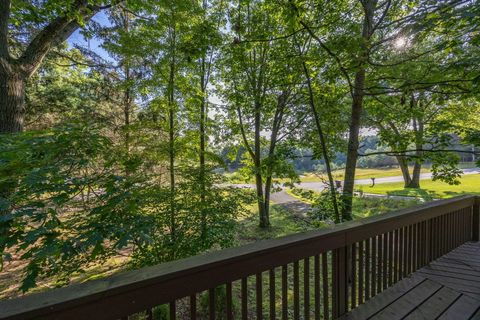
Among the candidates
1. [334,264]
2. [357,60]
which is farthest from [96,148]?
[357,60]

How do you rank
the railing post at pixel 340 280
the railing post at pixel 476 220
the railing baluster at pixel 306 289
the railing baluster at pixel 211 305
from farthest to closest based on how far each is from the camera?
the railing post at pixel 476 220, the railing post at pixel 340 280, the railing baluster at pixel 306 289, the railing baluster at pixel 211 305

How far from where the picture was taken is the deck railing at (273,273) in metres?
0.86

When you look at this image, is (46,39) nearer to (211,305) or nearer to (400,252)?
(211,305)

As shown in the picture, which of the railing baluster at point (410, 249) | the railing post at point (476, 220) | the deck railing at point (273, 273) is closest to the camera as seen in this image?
the deck railing at point (273, 273)

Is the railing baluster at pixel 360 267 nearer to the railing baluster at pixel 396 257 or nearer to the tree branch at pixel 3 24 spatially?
the railing baluster at pixel 396 257

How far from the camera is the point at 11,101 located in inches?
156

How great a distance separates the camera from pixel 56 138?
6.61 ft

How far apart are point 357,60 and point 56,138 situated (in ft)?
11.7

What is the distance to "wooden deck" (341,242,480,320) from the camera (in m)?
1.99

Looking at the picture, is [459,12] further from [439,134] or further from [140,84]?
[140,84]

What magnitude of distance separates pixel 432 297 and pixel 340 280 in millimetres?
1128

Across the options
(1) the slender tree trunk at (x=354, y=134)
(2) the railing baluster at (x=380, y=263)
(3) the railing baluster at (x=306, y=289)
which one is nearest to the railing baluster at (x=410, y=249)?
(2) the railing baluster at (x=380, y=263)

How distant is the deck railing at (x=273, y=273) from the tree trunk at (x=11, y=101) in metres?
3.87

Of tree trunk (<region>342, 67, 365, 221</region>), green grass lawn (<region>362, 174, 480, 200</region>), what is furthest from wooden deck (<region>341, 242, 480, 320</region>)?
green grass lawn (<region>362, 174, 480, 200</region>)
